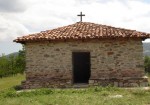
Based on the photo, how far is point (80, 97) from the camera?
40.4 feet

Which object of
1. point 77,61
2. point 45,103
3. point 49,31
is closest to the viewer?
point 45,103

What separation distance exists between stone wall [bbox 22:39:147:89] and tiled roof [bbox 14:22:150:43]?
0.40 m

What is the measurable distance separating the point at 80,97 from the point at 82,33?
5.43m

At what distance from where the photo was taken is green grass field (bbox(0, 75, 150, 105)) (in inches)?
445

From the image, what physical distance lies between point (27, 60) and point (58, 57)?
1.69 m

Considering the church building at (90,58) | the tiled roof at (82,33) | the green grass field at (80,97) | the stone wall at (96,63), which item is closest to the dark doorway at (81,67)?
the tiled roof at (82,33)

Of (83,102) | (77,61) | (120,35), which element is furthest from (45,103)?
(77,61)

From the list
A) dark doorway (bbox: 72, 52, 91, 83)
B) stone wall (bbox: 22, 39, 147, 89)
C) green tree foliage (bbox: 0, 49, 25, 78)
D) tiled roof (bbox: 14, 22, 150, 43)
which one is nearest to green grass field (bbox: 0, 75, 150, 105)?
stone wall (bbox: 22, 39, 147, 89)

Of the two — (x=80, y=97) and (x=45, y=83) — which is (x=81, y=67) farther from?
(x=80, y=97)

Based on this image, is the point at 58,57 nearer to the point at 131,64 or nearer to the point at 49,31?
the point at 49,31

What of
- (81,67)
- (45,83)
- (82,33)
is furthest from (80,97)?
(81,67)

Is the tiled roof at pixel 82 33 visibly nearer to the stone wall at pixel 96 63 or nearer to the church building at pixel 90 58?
the church building at pixel 90 58

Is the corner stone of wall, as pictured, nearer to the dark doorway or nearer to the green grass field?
the green grass field

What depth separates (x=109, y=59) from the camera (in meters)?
16.4
